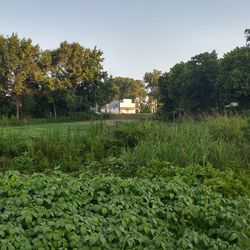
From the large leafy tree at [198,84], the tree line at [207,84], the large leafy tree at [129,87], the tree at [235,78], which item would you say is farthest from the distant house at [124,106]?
the tree at [235,78]

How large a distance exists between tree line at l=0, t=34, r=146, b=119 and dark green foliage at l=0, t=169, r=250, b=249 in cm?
3912

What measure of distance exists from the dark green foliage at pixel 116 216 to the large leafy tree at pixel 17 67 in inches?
1539

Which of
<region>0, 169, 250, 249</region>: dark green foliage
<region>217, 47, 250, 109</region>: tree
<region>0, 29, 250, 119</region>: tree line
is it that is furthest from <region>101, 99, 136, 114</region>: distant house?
<region>0, 169, 250, 249</region>: dark green foliage

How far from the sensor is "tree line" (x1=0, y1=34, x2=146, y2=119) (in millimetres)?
41406

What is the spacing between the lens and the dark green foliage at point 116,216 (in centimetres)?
262

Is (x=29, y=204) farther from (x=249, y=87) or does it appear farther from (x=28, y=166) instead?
(x=249, y=87)

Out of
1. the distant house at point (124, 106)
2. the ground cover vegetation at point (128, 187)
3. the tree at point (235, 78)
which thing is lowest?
the ground cover vegetation at point (128, 187)

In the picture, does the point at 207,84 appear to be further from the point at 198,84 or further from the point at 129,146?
the point at 129,146

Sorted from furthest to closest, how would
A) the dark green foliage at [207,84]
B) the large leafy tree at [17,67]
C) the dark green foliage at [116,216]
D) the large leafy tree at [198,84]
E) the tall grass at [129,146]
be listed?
the large leafy tree at [17,67], the large leafy tree at [198,84], the dark green foliage at [207,84], the tall grass at [129,146], the dark green foliage at [116,216]

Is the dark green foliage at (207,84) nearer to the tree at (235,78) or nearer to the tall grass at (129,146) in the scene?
the tree at (235,78)

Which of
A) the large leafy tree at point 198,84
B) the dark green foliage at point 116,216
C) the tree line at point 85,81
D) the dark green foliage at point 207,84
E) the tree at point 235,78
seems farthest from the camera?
the large leafy tree at point 198,84

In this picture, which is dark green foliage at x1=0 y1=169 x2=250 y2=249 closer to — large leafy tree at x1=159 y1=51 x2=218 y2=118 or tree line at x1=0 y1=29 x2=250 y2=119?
tree line at x1=0 y1=29 x2=250 y2=119

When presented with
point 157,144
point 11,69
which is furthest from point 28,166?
point 11,69

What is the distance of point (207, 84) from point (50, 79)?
56.9ft
